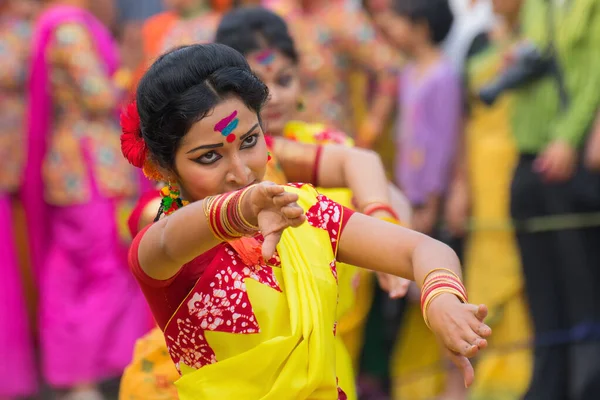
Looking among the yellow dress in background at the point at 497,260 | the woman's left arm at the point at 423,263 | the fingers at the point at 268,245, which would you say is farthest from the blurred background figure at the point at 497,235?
the fingers at the point at 268,245

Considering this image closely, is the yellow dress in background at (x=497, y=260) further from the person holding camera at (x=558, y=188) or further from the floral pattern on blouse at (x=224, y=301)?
the floral pattern on blouse at (x=224, y=301)

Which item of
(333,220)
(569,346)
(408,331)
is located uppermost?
(333,220)

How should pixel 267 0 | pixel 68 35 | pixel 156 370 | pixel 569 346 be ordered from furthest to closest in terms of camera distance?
pixel 267 0 → pixel 68 35 → pixel 569 346 → pixel 156 370

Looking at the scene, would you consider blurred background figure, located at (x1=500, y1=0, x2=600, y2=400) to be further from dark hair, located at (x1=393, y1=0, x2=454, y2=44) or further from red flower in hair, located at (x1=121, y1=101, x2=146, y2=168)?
red flower in hair, located at (x1=121, y1=101, x2=146, y2=168)

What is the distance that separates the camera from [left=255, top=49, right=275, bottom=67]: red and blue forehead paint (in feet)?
11.3

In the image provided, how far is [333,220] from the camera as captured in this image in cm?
239

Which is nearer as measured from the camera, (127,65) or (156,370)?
(156,370)

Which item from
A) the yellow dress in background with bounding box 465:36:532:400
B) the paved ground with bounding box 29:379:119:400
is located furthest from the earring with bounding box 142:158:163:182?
the paved ground with bounding box 29:379:119:400

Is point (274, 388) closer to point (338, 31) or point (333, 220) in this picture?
point (333, 220)

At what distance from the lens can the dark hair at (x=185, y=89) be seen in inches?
88.9

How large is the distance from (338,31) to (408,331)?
1652 millimetres

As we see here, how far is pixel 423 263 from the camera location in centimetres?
214

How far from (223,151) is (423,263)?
1.56 ft

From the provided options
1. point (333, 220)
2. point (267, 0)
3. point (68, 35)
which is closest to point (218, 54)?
point (333, 220)
